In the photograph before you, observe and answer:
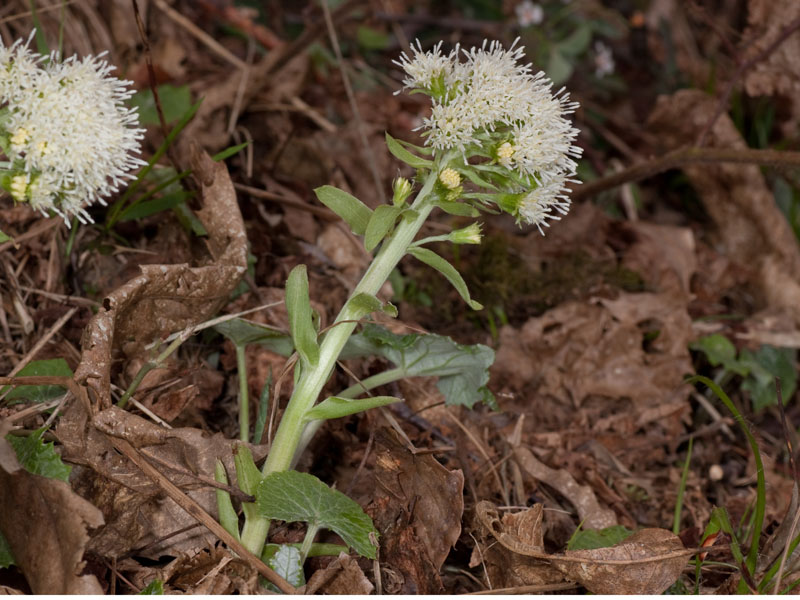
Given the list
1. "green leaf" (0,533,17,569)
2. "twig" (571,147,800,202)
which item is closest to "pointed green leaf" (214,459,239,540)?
"green leaf" (0,533,17,569)

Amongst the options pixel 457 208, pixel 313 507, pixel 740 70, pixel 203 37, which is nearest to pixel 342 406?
pixel 313 507

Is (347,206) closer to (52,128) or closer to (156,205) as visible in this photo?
(52,128)

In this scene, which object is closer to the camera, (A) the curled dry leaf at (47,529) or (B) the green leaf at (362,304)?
(A) the curled dry leaf at (47,529)

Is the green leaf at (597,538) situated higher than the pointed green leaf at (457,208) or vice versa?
the pointed green leaf at (457,208)

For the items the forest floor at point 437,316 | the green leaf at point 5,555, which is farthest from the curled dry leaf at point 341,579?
the green leaf at point 5,555

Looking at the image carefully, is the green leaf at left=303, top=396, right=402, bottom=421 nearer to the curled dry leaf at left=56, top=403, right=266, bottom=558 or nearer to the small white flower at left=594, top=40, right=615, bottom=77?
the curled dry leaf at left=56, top=403, right=266, bottom=558

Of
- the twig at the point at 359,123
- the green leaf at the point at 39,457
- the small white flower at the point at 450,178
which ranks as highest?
the twig at the point at 359,123

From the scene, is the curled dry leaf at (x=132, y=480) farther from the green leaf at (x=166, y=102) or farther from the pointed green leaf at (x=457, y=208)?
the green leaf at (x=166, y=102)
